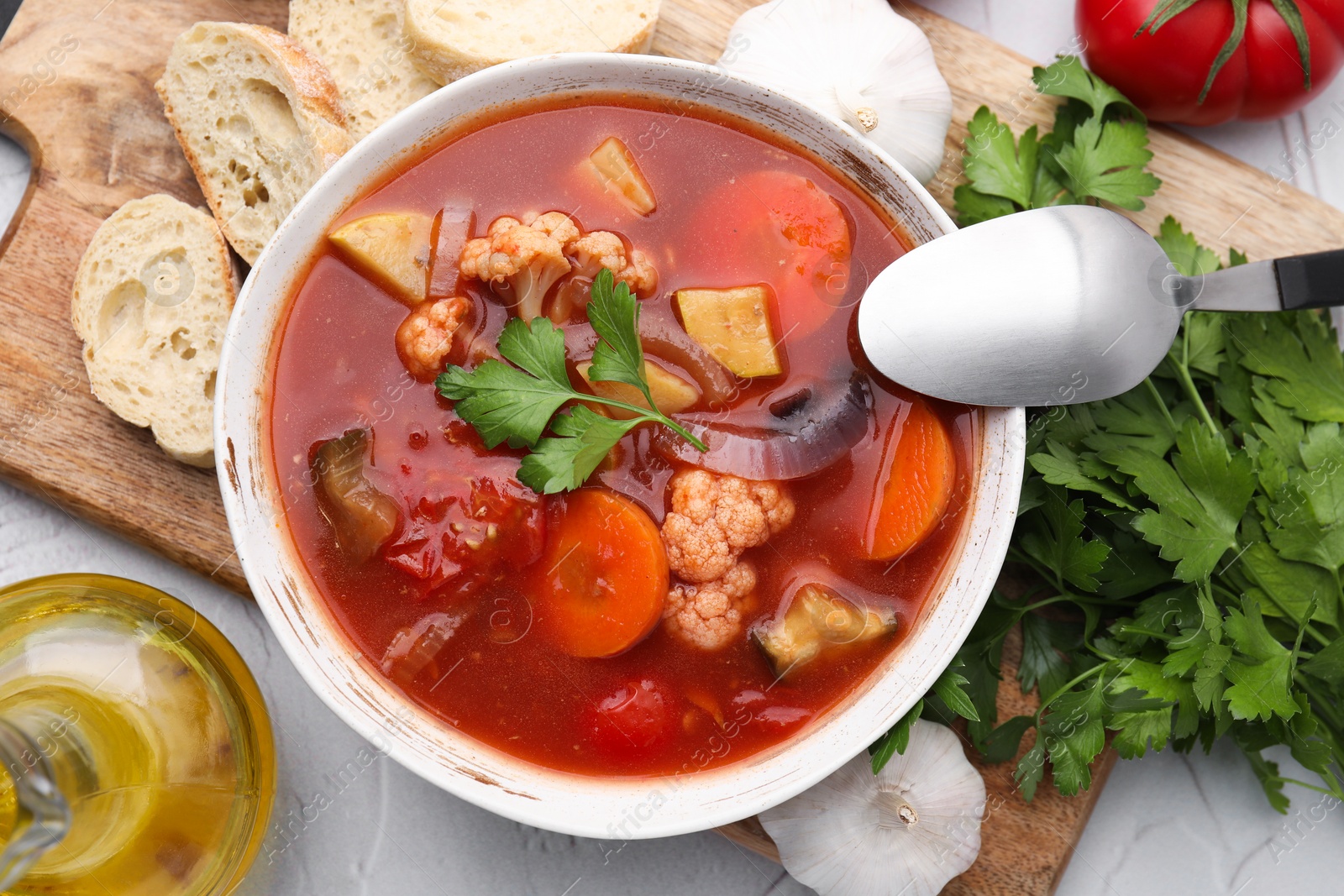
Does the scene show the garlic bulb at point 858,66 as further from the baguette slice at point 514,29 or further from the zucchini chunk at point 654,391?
the zucchini chunk at point 654,391

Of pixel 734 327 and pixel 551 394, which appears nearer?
pixel 551 394

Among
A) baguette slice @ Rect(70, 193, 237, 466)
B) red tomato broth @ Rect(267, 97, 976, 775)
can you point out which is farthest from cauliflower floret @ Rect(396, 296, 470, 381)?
baguette slice @ Rect(70, 193, 237, 466)

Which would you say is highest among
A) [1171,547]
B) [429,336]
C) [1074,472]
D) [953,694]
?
[429,336]

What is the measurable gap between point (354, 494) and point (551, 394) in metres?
0.52

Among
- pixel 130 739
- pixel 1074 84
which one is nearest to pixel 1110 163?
pixel 1074 84

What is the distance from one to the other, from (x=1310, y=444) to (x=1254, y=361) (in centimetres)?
26

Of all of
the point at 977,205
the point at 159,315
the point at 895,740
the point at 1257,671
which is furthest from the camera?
the point at 159,315

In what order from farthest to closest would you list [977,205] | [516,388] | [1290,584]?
[977,205], [1290,584], [516,388]

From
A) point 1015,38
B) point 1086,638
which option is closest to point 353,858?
point 1086,638

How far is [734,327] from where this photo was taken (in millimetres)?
2250

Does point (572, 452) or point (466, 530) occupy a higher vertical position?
point (572, 452)

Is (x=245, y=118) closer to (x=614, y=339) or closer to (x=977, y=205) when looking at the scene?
(x=614, y=339)

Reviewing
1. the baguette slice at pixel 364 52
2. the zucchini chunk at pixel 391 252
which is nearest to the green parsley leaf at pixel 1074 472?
the zucchini chunk at pixel 391 252

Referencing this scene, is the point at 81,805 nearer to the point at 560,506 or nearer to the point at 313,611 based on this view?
the point at 313,611
